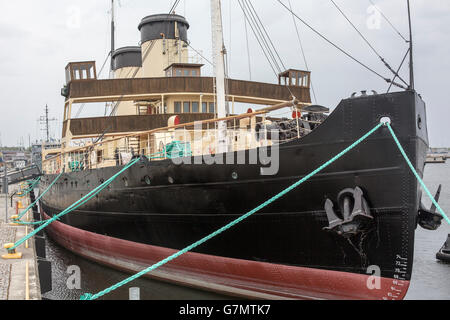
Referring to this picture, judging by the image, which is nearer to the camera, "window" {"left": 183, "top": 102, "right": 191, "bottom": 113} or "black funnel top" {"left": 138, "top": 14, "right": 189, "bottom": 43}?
"window" {"left": 183, "top": 102, "right": 191, "bottom": 113}

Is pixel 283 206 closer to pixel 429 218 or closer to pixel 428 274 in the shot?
pixel 429 218

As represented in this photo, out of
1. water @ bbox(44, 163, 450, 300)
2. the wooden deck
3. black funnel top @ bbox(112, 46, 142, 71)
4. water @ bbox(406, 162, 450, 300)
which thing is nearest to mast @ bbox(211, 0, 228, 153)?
the wooden deck

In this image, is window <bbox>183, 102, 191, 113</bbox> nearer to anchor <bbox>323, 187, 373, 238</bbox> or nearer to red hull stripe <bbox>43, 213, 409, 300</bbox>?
red hull stripe <bbox>43, 213, 409, 300</bbox>

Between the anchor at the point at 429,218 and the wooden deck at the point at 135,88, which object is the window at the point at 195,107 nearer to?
the wooden deck at the point at 135,88

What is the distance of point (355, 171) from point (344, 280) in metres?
2.19

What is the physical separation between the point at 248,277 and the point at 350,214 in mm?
2961

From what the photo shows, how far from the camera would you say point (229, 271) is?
947 centimetres

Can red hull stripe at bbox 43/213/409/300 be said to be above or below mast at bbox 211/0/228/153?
below

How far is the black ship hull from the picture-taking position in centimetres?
745

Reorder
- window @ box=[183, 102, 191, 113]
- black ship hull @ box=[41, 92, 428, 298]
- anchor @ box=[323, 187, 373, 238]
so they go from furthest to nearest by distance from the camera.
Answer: window @ box=[183, 102, 191, 113] → black ship hull @ box=[41, 92, 428, 298] → anchor @ box=[323, 187, 373, 238]

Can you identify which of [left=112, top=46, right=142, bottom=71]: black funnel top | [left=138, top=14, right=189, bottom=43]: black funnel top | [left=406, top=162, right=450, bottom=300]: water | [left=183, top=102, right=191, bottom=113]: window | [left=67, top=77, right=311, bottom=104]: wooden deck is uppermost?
[left=138, top=14, right=189, bottom=43]: black funnel top

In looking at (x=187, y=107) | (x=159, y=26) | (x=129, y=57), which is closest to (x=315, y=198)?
(x=187, y=107)

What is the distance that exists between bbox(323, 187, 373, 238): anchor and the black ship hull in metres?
0.14

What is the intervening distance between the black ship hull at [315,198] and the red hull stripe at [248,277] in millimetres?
81
